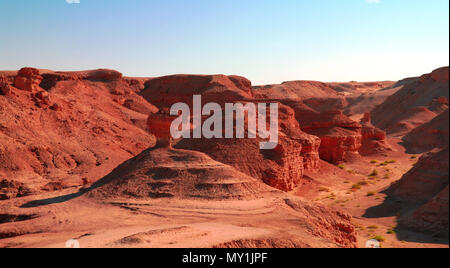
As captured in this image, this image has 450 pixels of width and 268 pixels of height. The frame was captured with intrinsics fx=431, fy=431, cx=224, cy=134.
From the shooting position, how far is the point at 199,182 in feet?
45.5

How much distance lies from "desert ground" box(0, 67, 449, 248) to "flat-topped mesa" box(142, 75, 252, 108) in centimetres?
660

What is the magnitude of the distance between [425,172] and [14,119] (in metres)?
21.5

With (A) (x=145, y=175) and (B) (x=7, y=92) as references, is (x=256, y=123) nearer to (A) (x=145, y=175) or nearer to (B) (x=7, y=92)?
(A) (x=145, y=175)

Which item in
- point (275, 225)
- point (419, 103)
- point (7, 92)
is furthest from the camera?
point (419, 103)

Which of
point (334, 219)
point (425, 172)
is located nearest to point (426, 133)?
point (425, 172)

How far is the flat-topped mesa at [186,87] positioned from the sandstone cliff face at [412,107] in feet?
52.0

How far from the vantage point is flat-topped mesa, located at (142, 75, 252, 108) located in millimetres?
45312

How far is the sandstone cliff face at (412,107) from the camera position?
43891 mm

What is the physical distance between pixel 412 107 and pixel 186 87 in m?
25.5

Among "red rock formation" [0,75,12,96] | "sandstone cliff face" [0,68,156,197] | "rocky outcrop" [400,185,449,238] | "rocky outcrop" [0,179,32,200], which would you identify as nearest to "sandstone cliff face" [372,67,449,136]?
"sandstone cliff face" [0,68,156,197]

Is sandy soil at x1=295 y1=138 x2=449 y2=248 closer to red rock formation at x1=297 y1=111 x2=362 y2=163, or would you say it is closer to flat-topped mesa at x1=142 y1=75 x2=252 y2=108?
A: red rock formation at x1=297 y1=111 x2=362 y2=163

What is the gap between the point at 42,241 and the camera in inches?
408

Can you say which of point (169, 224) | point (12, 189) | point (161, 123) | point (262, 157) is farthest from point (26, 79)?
point (169, 224)

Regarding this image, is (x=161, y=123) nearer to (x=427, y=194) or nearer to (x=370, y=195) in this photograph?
(x=370, y=195)
